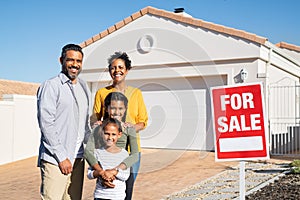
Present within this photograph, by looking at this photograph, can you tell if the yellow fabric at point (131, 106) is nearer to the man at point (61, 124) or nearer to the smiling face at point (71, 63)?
the man at point (61, 124)

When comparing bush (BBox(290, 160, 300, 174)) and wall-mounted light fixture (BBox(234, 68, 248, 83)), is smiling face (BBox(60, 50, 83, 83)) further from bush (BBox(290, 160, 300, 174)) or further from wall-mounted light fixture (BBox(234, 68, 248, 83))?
wall-mounted light fixture (BBox(234, 68, 248, 83))

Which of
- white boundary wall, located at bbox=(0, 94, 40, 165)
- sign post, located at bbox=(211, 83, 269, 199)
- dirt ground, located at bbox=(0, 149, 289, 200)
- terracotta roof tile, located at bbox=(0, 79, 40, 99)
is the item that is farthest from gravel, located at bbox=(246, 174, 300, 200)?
terracotta roof tile, located at bbox=(0, 79, 40, 99)

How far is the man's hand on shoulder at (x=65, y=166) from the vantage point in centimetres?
317

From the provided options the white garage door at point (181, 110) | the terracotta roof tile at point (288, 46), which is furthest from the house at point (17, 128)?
the terracotta roof tile at point (288, 46)

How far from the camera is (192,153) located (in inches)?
440

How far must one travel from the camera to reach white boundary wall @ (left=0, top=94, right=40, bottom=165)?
1022 cm

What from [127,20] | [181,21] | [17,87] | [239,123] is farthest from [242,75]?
[17,87]

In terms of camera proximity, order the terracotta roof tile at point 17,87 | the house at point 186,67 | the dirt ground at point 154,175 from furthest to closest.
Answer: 1. the terracotta roof tile at point 17,87
2. the house at point 186,67
3. the dirt ground at point 154,175

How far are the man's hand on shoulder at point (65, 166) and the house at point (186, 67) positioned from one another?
7278 millimetres

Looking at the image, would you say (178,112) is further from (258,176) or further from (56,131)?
(56,131)

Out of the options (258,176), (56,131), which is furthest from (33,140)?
(56,131)

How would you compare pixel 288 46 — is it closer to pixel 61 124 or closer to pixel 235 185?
pixel 235 185

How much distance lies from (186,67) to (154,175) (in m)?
4.19

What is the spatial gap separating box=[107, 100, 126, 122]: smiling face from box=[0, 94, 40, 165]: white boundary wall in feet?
25.0
